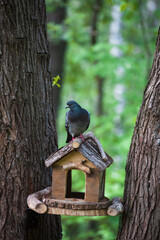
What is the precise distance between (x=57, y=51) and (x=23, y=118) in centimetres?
507

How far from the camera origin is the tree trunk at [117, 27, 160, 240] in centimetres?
260

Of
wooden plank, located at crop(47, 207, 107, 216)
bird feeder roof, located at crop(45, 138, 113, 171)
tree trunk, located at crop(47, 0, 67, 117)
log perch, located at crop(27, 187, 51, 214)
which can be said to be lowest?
wooden plank, located at crop(47, 207, 107, 216)

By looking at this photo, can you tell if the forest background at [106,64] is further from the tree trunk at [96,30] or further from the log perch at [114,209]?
the log perch at [114,209]

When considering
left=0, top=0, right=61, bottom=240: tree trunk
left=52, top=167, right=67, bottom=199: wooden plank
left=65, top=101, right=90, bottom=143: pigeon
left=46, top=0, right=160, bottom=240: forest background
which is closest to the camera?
left=52, top=167, right=67, bottom=199: wooden plank

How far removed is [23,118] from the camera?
9.21 feet

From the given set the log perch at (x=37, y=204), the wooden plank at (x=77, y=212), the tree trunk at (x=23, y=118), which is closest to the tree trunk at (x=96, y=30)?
the tree trunk at (x=23, y=118)

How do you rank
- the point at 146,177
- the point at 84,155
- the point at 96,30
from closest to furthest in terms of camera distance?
1. the point at 84,155
2. the point at 146,177
3. the point at 96,30

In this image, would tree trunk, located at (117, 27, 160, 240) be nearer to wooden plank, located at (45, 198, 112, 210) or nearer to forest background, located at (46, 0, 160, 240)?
wooden plank, located at (45, 198, 112, 210)

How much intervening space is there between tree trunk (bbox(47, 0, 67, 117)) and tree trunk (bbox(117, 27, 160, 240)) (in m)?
4.56

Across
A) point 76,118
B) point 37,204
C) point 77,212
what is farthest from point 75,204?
point 76,118

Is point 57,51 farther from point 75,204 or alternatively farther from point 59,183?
point 75,204

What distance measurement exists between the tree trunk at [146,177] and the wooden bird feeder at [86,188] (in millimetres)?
195

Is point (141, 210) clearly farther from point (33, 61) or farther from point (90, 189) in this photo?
point (33, 61)

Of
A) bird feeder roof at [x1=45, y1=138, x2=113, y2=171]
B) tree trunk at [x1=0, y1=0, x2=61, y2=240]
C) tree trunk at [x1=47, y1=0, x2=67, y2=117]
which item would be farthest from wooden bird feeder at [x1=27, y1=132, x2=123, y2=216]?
tree trunk at [x1=47, y1=0, x2=67, y2=117]
